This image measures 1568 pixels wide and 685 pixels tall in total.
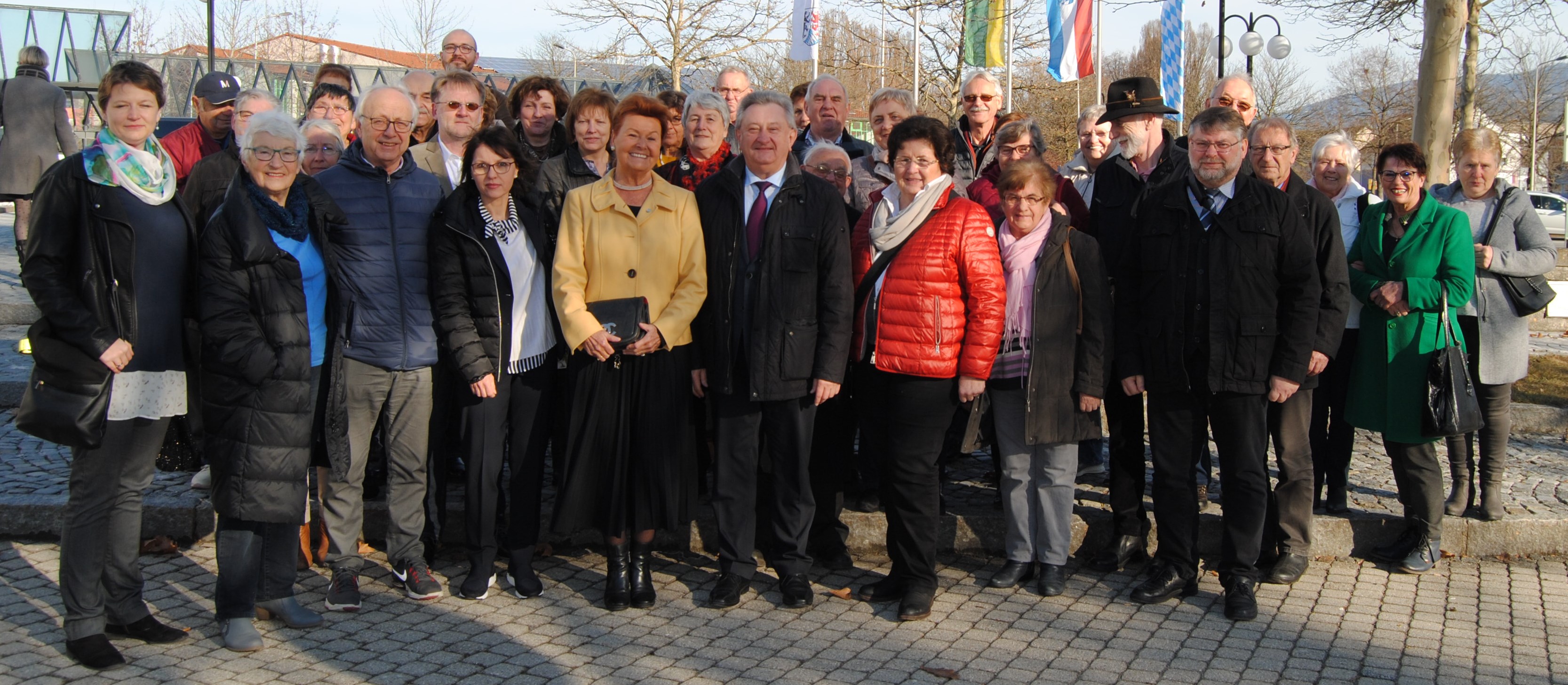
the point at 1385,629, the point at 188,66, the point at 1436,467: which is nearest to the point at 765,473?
the point at 1385,629

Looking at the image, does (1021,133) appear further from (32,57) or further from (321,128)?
(32,57)

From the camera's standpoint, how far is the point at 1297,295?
487cm

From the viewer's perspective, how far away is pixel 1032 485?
5.21 m

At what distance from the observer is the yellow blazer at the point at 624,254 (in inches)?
191

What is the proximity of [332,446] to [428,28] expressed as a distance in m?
29.7

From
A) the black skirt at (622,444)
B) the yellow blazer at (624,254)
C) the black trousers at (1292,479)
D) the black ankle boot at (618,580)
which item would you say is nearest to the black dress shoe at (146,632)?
the black skirt at (622,444)

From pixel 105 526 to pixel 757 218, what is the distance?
9.02ft

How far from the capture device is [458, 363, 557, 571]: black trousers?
4980mm

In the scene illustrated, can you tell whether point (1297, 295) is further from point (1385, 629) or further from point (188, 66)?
point (188, 66)

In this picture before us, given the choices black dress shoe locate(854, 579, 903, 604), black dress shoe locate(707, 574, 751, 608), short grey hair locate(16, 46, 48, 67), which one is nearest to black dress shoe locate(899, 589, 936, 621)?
black dress shoe locate(854, 579, 903, 604)

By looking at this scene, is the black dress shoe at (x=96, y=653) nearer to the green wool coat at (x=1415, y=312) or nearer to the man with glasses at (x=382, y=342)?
the man with glasses at (x=382, y=342)

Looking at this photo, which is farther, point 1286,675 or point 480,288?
point 480,288

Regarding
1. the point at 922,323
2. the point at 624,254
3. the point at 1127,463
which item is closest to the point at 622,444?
the point at 624,254

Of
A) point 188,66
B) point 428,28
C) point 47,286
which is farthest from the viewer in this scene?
point 428,28
